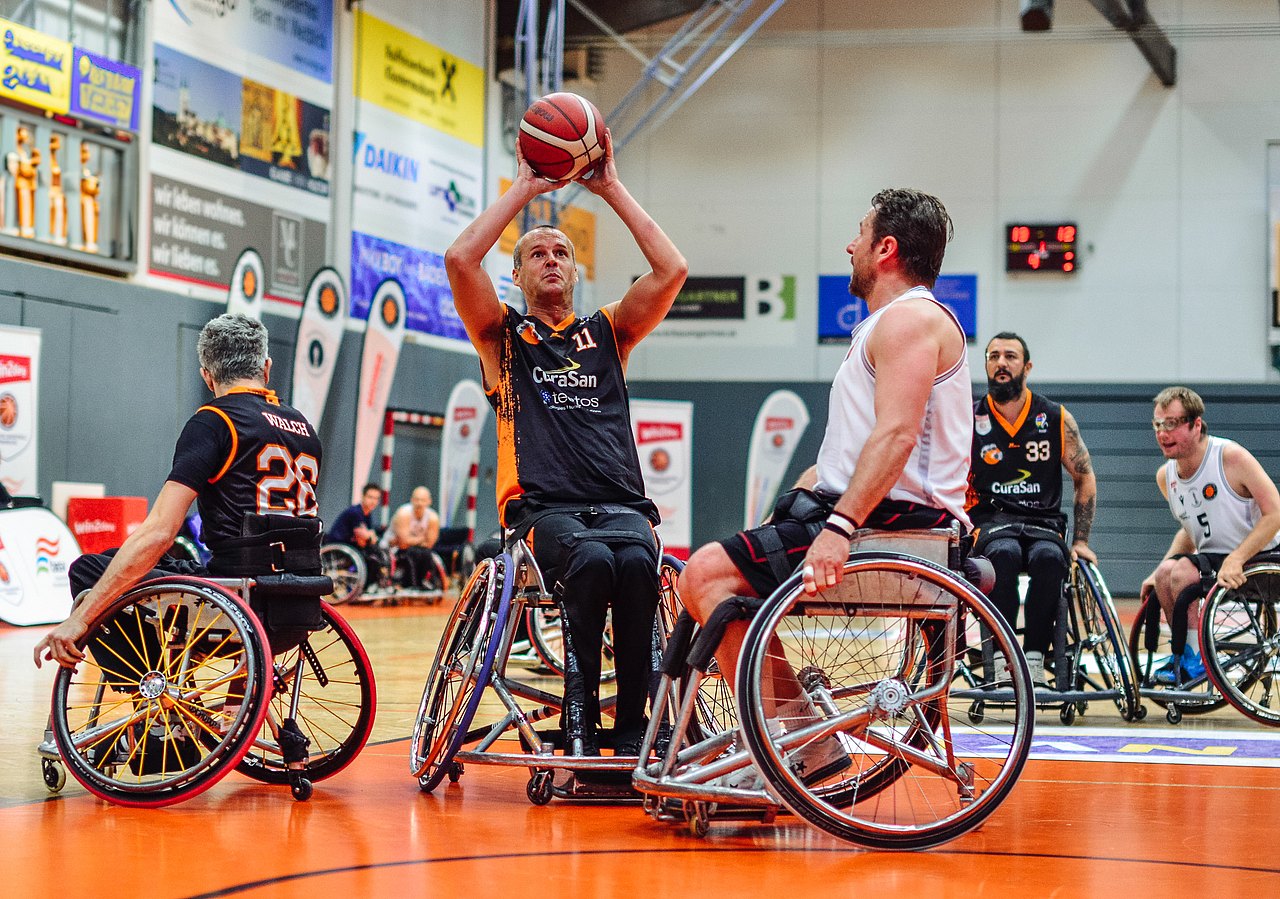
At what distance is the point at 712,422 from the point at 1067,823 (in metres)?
15.4

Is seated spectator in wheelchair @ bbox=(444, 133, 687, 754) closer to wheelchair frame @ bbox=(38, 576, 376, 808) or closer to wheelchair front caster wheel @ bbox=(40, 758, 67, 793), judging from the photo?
wheelchair frame @ bbox=(38, 576, 376, 808)

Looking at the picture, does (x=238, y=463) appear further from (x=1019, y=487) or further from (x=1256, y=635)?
(x=1256, y=635)

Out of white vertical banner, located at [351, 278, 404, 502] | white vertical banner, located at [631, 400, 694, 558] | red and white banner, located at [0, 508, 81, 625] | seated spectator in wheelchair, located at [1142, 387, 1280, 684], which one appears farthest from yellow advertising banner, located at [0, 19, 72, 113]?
seated spectator in wheelchair, located at [1142, 387, 1280, 684]

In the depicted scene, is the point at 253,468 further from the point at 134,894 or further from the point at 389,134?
the point at 389,134

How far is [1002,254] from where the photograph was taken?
58.9 ft

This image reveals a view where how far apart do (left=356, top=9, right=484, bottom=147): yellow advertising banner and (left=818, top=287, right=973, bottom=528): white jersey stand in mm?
12403

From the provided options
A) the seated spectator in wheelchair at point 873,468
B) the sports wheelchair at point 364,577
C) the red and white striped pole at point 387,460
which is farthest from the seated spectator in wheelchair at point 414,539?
the seated spectator in wheelchair at point 873,468

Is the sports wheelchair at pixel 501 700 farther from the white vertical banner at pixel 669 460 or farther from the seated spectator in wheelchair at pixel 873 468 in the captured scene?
the white vertical banner at pixel 669 460

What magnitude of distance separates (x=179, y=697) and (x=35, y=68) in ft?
28.3

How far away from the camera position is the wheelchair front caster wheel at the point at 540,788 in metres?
3.61

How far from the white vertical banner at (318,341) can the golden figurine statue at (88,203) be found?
2562 mm

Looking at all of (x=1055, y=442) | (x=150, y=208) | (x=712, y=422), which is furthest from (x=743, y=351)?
(x=1055, y=442)

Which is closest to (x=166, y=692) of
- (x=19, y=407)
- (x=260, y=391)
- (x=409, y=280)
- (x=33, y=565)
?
(x=260, y=391)

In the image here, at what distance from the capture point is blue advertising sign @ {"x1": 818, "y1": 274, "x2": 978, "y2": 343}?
18.0 meters
